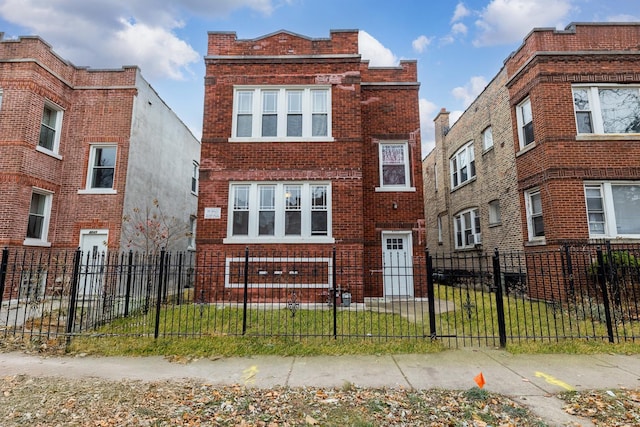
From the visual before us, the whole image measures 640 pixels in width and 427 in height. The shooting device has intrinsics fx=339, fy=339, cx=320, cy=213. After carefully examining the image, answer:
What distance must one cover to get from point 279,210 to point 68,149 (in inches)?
367

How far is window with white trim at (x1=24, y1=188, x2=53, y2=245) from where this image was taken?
40.5ft

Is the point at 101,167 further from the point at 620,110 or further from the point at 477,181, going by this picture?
the point at 620,110

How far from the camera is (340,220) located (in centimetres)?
1135

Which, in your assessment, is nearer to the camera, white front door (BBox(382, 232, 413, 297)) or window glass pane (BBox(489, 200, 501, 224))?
white front door (BBox(382, 232, 413, 297))

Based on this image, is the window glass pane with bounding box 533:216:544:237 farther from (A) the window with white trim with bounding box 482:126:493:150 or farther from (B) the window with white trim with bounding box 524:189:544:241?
(A) the window with white trim with bounding box 482:126:493:150

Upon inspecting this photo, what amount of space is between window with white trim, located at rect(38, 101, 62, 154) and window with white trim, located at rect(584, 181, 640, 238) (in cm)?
1920

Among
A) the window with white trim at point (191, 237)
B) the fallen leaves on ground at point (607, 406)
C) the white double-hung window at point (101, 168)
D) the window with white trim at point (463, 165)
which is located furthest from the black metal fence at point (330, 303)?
the window with white trim at point (191, 237)

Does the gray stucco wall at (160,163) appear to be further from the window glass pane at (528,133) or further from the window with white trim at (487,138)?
the window glass pane at (528,133)

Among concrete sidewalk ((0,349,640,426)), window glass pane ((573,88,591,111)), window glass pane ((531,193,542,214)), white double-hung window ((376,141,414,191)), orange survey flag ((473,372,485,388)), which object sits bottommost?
concrete sidewalk ((0,349,640,426))

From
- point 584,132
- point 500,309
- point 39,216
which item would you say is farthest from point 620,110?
point 39,216

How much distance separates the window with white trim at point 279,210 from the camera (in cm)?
1145

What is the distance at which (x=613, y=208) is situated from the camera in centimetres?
1073

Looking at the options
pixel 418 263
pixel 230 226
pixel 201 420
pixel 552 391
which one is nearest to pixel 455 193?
pixel 418 263

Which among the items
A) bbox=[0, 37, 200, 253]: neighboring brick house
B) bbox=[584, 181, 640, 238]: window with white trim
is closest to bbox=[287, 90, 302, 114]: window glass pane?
bbox=[0, 37, 200, 253]: neighboring brick house
